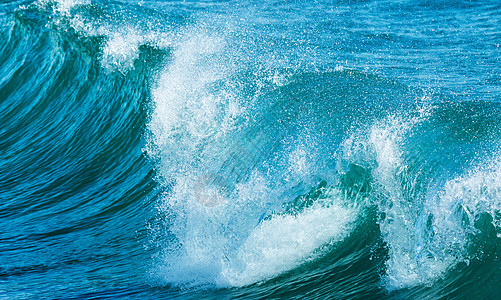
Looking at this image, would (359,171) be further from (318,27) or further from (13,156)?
(318,27)

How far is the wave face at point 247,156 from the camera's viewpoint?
6.25 metres

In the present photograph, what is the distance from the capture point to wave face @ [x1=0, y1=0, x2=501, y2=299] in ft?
20.5

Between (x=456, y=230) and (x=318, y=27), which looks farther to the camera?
(x=318, y=27)

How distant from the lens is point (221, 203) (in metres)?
7.54

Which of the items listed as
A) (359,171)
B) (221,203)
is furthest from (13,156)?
(359,171)

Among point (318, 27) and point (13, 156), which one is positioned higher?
point (318, 27)

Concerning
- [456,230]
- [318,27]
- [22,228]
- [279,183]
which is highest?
[318,27]

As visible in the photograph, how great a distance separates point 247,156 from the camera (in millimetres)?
8500

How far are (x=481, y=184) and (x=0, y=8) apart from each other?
15336 millimetres

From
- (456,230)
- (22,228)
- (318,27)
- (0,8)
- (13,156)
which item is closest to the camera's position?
(456,230)

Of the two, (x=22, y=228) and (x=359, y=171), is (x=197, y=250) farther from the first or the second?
(x=22, y=228)

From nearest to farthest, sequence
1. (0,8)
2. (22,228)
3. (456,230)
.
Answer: (456,230)
(22,228)
(0,8)

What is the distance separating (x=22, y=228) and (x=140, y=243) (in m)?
1.91

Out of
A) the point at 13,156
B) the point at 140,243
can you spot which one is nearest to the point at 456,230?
the point at 140,243
